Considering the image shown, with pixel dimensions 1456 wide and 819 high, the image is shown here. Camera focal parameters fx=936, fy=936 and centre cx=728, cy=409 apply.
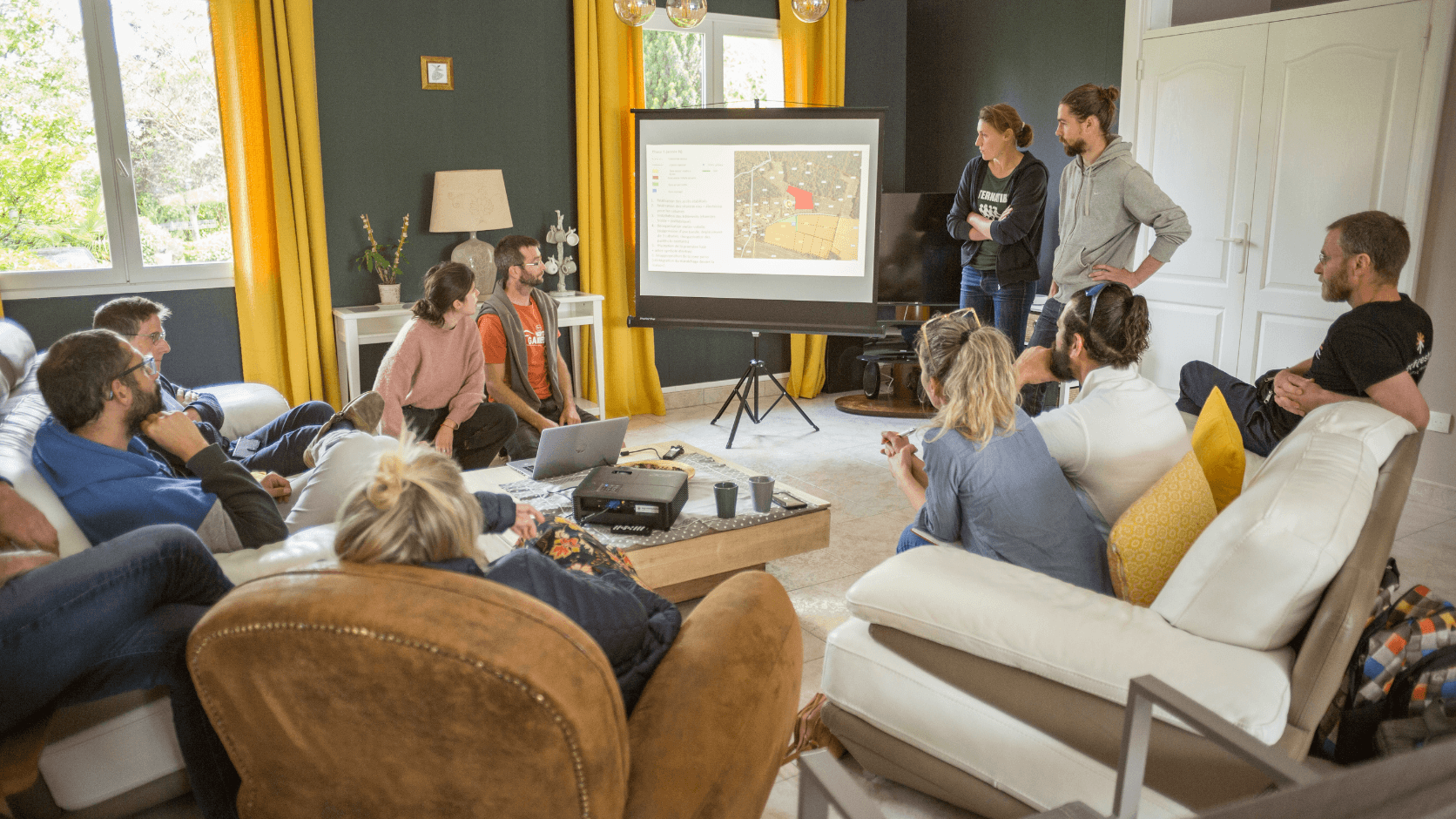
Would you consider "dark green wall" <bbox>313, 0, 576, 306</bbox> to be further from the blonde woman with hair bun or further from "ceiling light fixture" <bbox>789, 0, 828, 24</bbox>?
the blonde woman with hair bun

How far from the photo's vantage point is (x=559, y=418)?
12.9ft

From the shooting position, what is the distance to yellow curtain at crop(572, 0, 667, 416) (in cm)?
485

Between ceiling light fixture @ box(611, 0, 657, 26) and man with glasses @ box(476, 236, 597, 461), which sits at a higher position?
ceiling light fixture @ box(611, 0, 657, 26)

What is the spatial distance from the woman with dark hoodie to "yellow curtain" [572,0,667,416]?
1.69 m

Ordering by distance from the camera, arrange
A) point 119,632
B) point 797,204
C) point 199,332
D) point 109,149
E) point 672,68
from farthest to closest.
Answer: point 672,68 → point 797,204 → point 199,332 → point 109,149 → point 119,632

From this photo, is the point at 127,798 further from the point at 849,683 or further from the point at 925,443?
the point at 925,443

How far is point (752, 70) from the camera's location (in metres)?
5.51

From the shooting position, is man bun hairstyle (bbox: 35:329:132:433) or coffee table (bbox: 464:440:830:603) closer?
man bun hairstyle (bbox: 35:329:132:433)

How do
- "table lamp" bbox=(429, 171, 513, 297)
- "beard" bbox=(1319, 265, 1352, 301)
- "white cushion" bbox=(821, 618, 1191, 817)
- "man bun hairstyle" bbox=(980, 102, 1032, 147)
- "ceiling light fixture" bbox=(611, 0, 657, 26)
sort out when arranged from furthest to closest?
1. "table lamp" bbox=(429, 171, 513, 297)
2. "man bun hairstyle" bbox=(980, 102, 1032, 147)
3. "ceiling light fixture" bbox=(611, 0, 657, 26)
4. "beard" bbox=(1319, 265, 1352, 301)
5. "white cushion" bbox=(821, 618, 1191, 817)

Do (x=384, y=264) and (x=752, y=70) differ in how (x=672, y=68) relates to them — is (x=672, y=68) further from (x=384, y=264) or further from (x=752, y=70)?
(x=384, y=264)

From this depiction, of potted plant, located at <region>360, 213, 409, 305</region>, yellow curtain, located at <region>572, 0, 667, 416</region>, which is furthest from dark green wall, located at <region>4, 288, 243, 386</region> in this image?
yellow curtain, located at <region>572, 0, 667, 416</region>

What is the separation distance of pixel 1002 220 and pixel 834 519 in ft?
5.25

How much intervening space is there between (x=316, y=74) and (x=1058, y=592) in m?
4.03

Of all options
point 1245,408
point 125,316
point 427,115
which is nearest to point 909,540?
point 1245,408
